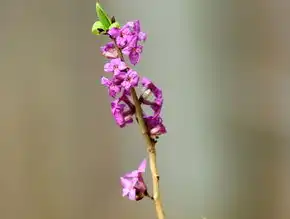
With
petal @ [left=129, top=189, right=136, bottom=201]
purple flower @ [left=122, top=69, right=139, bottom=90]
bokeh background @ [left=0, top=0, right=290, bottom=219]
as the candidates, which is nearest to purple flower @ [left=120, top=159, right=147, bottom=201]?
petal @ [left=129, top=189, right=136, bottom=201]

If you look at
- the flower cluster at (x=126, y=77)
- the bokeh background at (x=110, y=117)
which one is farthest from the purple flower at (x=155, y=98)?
the bokeh background at (x=110, y=117)

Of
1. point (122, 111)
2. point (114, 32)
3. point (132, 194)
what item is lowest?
point (132, 194)

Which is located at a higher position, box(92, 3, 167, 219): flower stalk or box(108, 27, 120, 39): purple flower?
box(108, 27, 120, 39): purple flower

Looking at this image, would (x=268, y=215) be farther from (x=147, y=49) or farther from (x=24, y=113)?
(x=24, y=113)

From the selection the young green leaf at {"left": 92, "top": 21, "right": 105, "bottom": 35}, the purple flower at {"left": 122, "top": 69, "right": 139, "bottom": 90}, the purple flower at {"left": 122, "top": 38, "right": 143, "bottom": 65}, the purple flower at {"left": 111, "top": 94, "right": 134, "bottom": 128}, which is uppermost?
the young green leaf at {"left": 92, "top": 21, "right": 105, "bottom": 35}

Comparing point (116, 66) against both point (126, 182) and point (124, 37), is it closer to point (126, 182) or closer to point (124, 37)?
point (124, 37)

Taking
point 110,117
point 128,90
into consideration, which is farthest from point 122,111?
point 110,117

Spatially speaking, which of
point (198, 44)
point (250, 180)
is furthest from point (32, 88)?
point (250, 180)

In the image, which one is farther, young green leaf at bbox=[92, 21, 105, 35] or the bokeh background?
the bokeh background

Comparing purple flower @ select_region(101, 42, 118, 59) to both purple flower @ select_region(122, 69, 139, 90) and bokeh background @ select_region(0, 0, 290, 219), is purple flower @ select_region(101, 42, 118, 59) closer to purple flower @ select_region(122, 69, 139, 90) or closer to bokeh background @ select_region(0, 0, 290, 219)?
purple flower @ select_region(122, 69, 139, 90)
